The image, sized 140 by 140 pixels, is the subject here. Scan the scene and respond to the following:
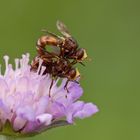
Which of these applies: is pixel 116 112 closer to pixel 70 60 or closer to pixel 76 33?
pixel 76 33

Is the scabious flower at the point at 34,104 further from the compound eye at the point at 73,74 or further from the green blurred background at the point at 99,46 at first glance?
the green blurred background at the point at 99,46

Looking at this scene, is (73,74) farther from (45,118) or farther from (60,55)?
(45,118)

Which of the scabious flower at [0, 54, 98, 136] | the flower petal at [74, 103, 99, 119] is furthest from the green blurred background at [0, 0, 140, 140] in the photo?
the flower petal at [74, 103, 99, 119]

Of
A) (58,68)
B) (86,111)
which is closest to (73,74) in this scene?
(58,68)

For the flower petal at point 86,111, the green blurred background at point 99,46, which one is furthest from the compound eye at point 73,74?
the green blurred background at point 99,46

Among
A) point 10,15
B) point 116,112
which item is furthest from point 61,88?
point 10,15
